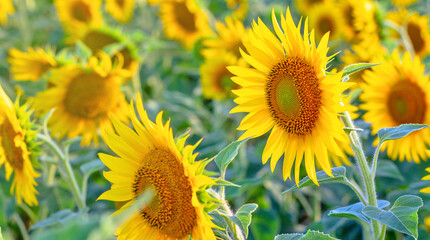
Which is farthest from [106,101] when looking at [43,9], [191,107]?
[43,9]

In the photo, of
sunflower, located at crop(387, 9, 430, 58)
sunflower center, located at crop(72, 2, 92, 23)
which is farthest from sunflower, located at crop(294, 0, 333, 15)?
sunflower center, located at crop(72, 2, 92, 23)

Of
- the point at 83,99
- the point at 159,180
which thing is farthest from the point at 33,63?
the point at 159,180

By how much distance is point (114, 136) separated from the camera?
1070 mm

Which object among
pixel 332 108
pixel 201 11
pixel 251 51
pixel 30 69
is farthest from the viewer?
pixel 201 11

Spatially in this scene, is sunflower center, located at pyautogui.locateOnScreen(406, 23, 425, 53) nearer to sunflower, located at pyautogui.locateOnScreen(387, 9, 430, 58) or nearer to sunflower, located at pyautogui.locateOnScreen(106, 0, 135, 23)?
sunflower, located at pyautogui.locateOnScreen(387, 9, 430, 58)

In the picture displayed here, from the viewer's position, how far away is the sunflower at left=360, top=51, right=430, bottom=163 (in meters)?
1.48

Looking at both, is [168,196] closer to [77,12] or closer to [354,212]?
[354,212]

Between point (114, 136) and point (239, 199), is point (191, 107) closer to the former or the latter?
point (239, 199)

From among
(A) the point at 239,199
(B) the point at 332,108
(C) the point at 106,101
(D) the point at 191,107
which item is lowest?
(A) the point at 239,199

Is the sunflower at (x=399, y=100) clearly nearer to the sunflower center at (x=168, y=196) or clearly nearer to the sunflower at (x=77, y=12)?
the sunflower center at (x=168, y=196)

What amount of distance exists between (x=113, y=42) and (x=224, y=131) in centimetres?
69

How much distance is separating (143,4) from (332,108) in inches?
107

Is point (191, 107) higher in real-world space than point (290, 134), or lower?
lower

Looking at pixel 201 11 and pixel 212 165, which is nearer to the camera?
pixel 212 165
